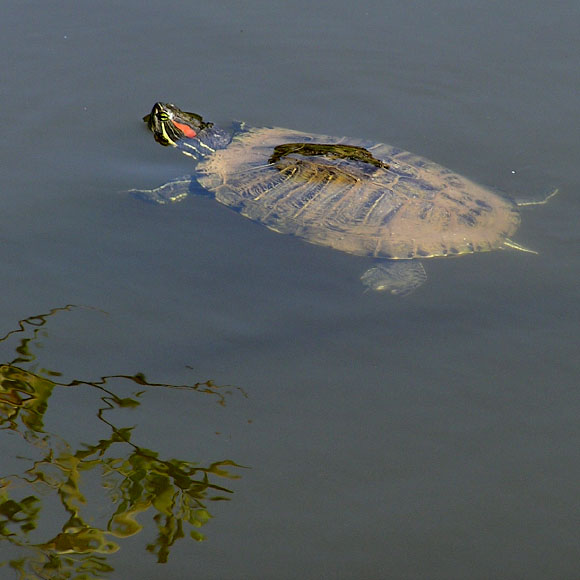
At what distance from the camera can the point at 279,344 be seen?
11.6 ft

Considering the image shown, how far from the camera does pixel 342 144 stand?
477 centimetres

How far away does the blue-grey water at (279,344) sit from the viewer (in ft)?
8.73

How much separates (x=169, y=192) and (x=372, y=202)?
4.59 ft

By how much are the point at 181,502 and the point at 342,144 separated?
285 centimetres

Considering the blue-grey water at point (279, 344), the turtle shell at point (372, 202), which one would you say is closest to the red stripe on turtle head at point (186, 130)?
the blue-grey water at point (279, 344)

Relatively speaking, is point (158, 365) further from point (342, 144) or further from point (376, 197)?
point (342, 144)

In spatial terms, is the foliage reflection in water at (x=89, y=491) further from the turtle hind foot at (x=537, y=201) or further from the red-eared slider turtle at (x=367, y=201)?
the turtle hind foot at (x=537, y=201)

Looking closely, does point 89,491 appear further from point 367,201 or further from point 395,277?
point 367,201

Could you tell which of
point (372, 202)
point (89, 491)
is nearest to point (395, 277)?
point (372, 202)

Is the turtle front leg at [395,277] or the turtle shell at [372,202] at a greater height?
the turtle shell at [372,202]

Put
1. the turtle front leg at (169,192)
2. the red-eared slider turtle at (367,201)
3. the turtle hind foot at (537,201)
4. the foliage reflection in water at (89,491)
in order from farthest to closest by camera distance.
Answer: the turtle front leg at (169,192)
the turtle hind foot at (537,201)
the red-eared slider turtle at (367,201)
the foliage reflection in water at (89,491)

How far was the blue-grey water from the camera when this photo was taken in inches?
105

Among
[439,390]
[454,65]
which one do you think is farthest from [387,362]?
[454,65]

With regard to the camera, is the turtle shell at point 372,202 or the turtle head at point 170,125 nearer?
the turtle shell at point 372,202
